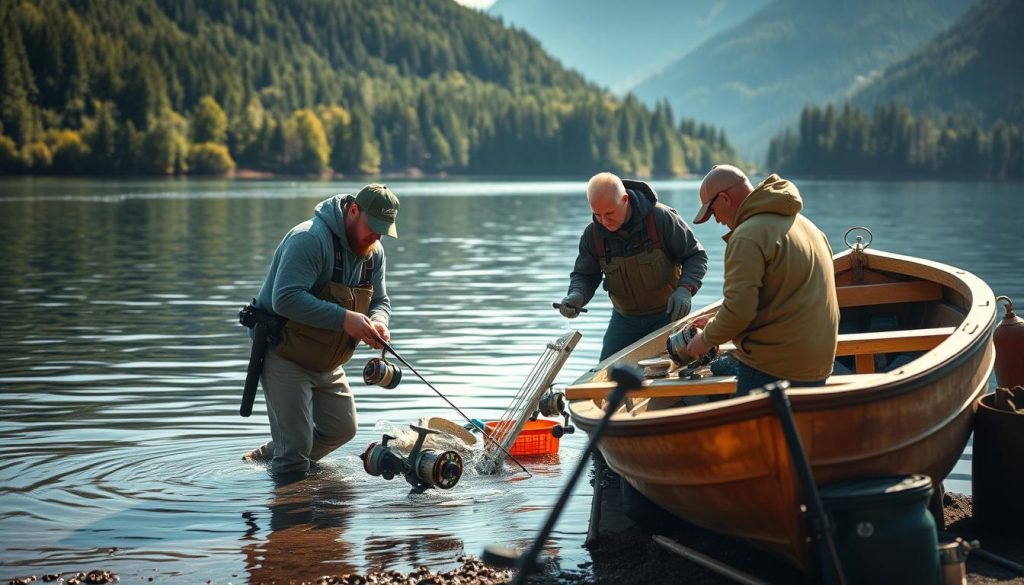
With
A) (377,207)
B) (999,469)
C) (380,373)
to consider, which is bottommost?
(999,469)

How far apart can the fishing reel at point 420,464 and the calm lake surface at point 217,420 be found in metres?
0.24

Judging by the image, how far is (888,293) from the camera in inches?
422

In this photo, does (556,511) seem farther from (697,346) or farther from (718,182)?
(718,182)

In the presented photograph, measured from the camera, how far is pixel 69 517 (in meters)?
8.95

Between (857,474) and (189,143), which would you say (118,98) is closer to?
(189,143)

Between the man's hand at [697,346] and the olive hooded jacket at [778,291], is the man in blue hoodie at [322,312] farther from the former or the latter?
the olive hooded jacket at [778,291]

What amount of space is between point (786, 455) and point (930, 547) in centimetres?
83

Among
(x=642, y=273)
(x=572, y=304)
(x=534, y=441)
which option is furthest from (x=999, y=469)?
(x=534, y=441)

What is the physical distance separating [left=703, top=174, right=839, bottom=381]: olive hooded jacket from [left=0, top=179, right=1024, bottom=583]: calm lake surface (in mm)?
1952

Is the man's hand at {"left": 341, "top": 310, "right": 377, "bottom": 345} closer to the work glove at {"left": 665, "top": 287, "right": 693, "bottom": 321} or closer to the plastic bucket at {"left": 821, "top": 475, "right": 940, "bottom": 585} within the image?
the work glove at {"left": 665, "top": 287, "right": 693, "bottom": 321}

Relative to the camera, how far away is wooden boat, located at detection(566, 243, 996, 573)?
20.5ft

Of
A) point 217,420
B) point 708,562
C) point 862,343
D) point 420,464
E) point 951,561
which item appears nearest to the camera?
point 951,561

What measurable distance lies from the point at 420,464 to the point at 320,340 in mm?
1176

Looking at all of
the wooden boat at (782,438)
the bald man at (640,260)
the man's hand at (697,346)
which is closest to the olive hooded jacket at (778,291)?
the man's hand at (697,346)
